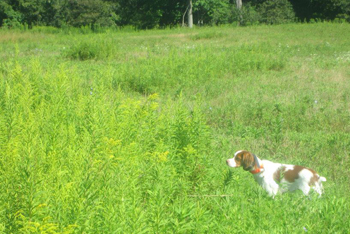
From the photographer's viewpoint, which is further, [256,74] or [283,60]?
[283,60]

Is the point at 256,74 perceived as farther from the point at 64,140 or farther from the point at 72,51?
the point at 64,140

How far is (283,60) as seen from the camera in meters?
12.6

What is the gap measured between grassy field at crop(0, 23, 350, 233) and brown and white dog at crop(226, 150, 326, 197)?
0.62ft

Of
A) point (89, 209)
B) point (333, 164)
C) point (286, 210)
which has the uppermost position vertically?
point (89, 209)

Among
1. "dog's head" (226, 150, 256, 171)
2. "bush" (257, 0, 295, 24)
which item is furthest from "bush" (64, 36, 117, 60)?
"bush" (257, 0, 295, 24)

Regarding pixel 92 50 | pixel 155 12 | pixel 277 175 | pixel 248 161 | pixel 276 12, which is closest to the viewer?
pixel 248 161

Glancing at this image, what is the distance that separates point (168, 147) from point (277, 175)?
4.09ft

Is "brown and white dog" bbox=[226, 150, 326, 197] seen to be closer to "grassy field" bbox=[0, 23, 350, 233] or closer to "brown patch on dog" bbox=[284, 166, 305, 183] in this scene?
"brown patch on dog" bbox=[284, 166, 305, 183]

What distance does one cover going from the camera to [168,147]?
4.40 meters

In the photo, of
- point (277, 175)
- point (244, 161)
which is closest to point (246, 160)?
point (244, 161)

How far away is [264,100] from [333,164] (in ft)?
10.2

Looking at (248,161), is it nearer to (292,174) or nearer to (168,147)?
(292,174)

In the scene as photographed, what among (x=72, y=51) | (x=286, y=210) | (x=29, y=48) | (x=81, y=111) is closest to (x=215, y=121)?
(x=81, y=111)

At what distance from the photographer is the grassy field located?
2.87m
